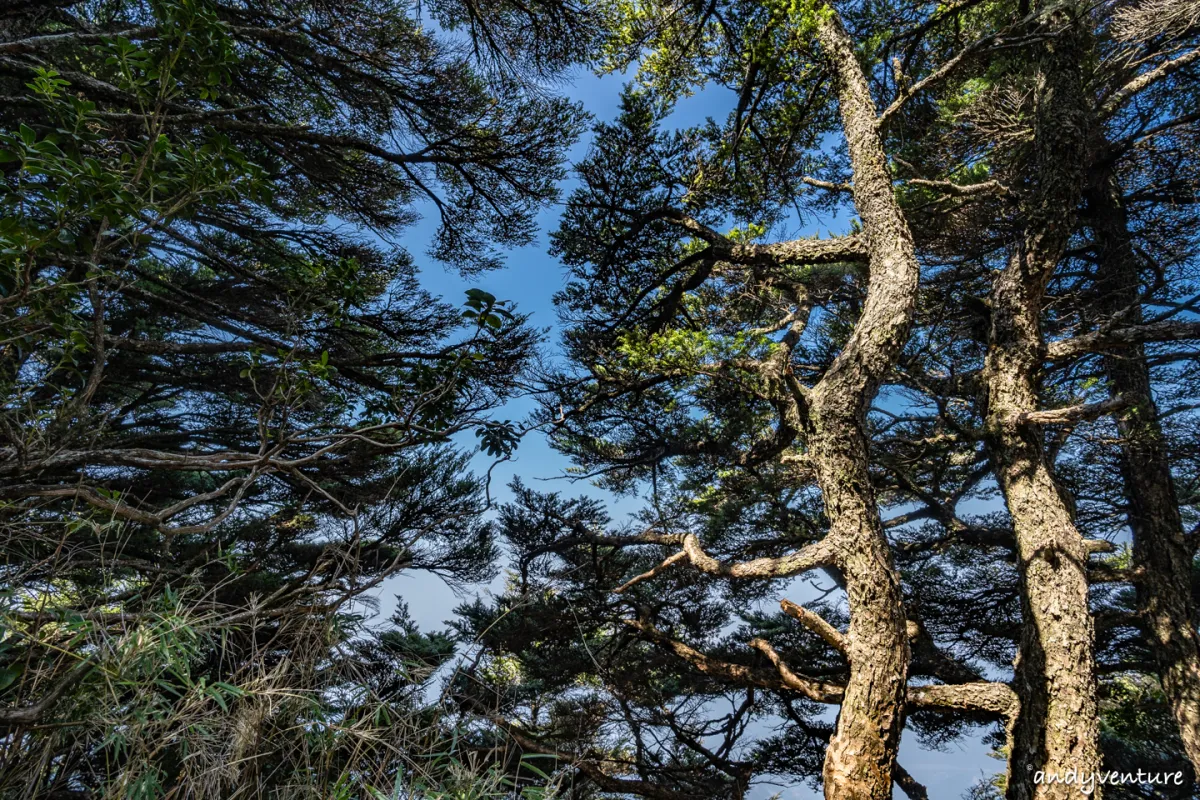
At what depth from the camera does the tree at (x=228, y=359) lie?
1432mm

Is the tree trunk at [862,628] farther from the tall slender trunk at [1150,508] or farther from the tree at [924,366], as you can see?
the tall slender trunk at [1150,508]

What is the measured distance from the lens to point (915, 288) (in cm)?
392

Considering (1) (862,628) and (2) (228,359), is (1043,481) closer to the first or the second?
(1) (862,628)

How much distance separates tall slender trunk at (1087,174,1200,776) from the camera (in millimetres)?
Result: 4320

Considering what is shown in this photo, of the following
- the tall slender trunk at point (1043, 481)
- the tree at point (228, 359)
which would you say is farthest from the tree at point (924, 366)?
the tree at point (228, 359)

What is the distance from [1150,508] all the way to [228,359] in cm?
823

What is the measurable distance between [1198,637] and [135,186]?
7.06 m

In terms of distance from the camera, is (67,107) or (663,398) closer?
(67,107)

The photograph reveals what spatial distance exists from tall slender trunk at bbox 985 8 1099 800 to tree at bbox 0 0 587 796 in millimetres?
3505

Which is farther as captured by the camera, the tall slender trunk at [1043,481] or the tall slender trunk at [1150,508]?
the tall slender trunk at [1150,508]

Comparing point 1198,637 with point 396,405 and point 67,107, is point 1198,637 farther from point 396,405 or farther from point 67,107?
point 67,107

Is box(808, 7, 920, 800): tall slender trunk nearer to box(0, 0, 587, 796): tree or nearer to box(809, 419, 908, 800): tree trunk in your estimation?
box(809, 419, 908, 800): tree trunk

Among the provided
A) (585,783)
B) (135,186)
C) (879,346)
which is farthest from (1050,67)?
(585,783)

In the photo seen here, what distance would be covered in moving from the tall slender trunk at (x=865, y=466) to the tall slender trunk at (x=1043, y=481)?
94cm
